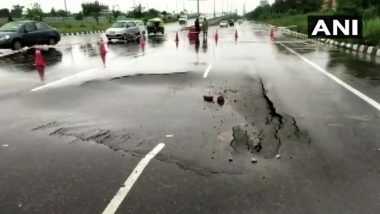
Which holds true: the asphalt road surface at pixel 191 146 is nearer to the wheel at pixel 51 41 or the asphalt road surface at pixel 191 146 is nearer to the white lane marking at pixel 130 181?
the white lane marking at pixel 130 181

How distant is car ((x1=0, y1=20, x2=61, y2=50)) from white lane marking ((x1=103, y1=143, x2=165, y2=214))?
20.7 metres

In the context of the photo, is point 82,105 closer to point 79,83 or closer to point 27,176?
point 79,83

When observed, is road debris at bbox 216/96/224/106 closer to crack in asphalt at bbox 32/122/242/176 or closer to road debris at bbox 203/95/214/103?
road debris at bbox 203/95/214/103

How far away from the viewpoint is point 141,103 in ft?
32.4

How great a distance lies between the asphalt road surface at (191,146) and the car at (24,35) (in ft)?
42.7

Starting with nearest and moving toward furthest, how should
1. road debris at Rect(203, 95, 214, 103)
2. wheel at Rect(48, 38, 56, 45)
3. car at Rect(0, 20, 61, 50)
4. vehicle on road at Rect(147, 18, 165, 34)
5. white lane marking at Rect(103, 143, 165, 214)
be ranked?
white lane marking at Rect(103, 143, 165, 214) < road debris at Rect(203, 95, 214, 103) < car at Rect(0, 20, 61, 50) < wheel at Rect(48, 38, 56, 45) < vehicle on road at Rect(147, 18, 165, 34)

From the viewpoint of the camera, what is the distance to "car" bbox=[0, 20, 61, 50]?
2498 centimetres

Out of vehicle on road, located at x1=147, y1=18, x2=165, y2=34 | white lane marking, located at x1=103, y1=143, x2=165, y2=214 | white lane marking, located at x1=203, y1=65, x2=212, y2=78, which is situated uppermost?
vehicle on road, located at x1=147, y1=18, x2=165, y2=34

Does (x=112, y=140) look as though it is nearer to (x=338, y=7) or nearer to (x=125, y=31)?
(x=125, y=31)

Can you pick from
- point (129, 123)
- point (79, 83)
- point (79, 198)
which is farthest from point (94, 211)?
point (79, 83)

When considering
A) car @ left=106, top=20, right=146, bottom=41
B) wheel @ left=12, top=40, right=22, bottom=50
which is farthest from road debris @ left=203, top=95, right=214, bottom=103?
car @ left=106, top=20, right=146, bottom=41

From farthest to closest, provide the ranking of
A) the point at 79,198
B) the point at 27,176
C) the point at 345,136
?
1. the point at 345,136
2. the point at 27,176
3. the point at 79,198

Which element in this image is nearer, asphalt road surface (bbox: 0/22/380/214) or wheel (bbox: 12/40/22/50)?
asphalt road surface (bbox: 0/22/380/214)

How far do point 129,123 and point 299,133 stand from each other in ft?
9.12
